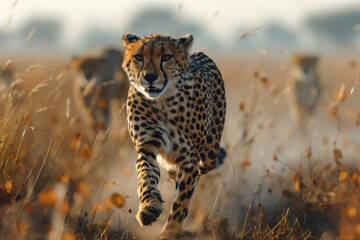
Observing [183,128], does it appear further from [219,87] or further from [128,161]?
[128,161]

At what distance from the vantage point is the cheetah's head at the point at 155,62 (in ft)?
8.75

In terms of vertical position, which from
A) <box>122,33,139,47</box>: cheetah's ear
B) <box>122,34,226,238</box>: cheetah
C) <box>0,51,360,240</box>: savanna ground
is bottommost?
<box>0,51,360,240</box>: savanna ground

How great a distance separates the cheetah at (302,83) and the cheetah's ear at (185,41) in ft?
20.3

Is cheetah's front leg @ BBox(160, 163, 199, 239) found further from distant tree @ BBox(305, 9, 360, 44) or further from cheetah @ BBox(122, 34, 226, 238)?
distant tree @ BBox(305, 9, 360, 44)

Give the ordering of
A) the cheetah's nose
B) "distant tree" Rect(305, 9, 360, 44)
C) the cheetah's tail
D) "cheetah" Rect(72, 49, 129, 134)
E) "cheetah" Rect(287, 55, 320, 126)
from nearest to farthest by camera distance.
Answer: the cheetah's nose, the cheetah's tail, "cheetah" Rect(72, 49, 129, 134), "cheetah" Rect(287, 55, 320, 126), "distant tree" Rect(305, 9, 360, 44)

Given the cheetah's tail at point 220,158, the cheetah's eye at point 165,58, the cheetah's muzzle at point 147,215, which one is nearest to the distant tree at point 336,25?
the cheetah's tail at point 220,158

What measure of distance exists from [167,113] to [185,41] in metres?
0.39

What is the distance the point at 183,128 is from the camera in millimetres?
2926

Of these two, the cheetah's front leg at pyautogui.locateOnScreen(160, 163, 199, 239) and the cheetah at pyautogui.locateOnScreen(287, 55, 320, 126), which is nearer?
the cheetah's front leg at pyautogui.locateOnScreen(160, 163, 199, 239)

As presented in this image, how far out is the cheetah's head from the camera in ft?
8.75

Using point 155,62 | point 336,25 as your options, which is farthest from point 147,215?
point 336,25

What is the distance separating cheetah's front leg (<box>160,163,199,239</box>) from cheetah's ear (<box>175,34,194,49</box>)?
0.63 metres

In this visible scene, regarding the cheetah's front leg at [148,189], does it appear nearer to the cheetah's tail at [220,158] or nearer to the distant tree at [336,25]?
the cheetah's tail at [220,158]

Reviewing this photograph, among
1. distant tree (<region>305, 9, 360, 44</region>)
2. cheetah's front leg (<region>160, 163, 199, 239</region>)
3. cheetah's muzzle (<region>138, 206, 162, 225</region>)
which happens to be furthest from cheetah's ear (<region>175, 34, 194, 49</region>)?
distant tree (<region>305, 9, 360, 44</region>)
